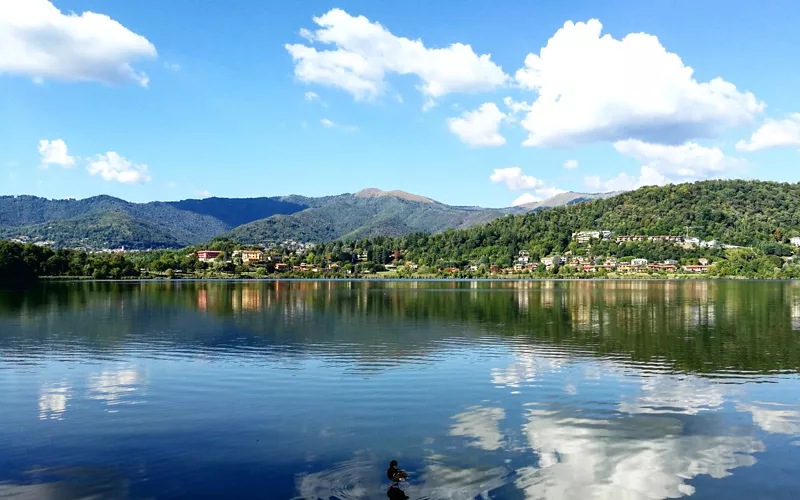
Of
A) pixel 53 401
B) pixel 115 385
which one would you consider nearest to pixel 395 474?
pixel 53 401

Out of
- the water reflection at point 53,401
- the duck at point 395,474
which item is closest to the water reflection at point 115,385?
the water reflection at point 53,401

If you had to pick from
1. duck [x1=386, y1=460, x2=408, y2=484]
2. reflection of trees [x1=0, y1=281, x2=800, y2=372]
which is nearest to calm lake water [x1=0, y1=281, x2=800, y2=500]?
duck [x1=386, y1=460, x2=408, y2=484]

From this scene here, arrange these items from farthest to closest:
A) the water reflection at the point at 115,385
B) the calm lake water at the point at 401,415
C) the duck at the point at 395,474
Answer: the water reflection at the point at 115,385 → the calm lake water at the point at 401,415 → the duck at the point at 395,474

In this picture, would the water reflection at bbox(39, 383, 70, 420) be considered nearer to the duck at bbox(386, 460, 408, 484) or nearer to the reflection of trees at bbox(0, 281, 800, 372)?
the duck at bbox(386, 460, 408, 484)

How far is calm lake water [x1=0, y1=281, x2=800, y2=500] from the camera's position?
16.3 meters

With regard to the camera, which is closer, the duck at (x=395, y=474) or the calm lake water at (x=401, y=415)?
the duck at (x=395, y=474)

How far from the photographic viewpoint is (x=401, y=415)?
22.8 meters

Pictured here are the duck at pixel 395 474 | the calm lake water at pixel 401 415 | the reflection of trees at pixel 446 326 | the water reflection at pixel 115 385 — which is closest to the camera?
the duck at pixel 395 474

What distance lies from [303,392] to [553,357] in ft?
55.9

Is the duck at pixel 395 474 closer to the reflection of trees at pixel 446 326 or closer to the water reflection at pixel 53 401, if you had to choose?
the water reflection at pixel 53 401

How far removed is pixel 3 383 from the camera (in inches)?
1142

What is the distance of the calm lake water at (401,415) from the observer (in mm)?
16266

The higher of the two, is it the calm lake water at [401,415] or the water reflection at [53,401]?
the water reflection at [53,401]

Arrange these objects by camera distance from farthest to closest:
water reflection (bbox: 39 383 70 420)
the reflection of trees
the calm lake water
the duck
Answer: the reflection of trees
water reflection (bbox: 39 383 70 420)
the calm lake water
the duck
